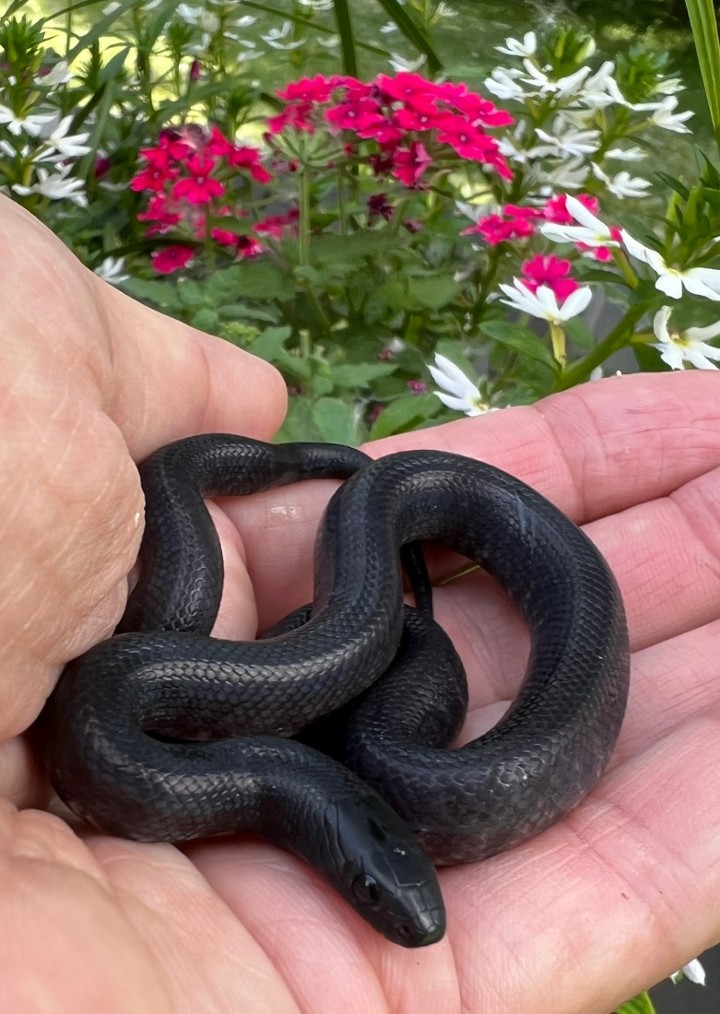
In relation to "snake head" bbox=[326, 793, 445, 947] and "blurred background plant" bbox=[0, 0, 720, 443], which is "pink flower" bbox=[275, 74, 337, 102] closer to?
"blurred background plant" bbox=[0, 0, 720, 443]

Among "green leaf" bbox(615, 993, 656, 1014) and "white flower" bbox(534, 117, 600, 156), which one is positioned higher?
"white flower" bbox(534, 117, 600, 156)

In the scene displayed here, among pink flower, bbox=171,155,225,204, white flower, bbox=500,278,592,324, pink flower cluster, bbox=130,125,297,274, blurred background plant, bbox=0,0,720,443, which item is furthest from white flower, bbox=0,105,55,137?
white flower, bbox=500,278,592,324

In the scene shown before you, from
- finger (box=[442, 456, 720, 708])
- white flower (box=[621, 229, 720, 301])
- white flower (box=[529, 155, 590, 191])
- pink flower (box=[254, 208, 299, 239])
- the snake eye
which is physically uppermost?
white flower (box=[621, 229, 720, 301])

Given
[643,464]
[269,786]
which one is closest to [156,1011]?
[269,786]

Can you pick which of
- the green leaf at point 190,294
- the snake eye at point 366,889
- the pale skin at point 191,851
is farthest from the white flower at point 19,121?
the snake eye at point 366,889

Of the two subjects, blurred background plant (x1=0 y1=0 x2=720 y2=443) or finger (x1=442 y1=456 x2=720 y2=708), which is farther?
blurred background plant (x1=0 y1=0 x2=720 y2=443)

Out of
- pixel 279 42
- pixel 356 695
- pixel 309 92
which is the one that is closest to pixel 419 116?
pixel 309 92
